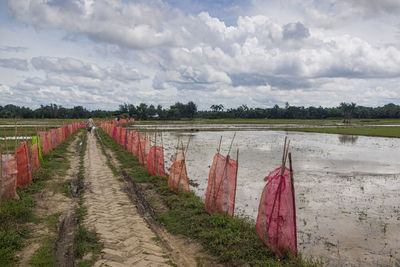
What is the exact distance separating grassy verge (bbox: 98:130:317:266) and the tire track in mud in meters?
0.72

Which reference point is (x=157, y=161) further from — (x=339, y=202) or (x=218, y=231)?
(x=339, y=202)

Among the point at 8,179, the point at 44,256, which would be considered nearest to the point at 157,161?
the point at 8,179

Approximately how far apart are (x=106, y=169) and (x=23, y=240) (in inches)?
293

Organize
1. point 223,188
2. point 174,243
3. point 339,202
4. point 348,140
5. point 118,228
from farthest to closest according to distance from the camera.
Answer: point 348,140 < point 339,202 < point 223,188 < point 118,228 < point 174,243

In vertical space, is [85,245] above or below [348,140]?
above

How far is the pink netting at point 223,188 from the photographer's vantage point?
692 cm

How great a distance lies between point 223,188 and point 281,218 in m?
2.02

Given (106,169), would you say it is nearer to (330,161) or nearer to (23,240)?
(23,240)

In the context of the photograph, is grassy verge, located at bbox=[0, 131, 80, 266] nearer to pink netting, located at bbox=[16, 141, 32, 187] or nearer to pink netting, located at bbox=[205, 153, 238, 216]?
pink netting, located at bbox=[16, 141, 32, 187]

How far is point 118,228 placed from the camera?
6.35 meters

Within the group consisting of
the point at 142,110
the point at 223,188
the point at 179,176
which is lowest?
the point at 179,176

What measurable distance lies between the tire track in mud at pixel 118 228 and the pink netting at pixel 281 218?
1.93m

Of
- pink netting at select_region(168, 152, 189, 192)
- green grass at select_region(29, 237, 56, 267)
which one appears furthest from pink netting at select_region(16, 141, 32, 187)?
pink netting at select_region(168, 152, 189, 192)

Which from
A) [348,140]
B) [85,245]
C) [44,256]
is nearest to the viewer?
[44,256]
